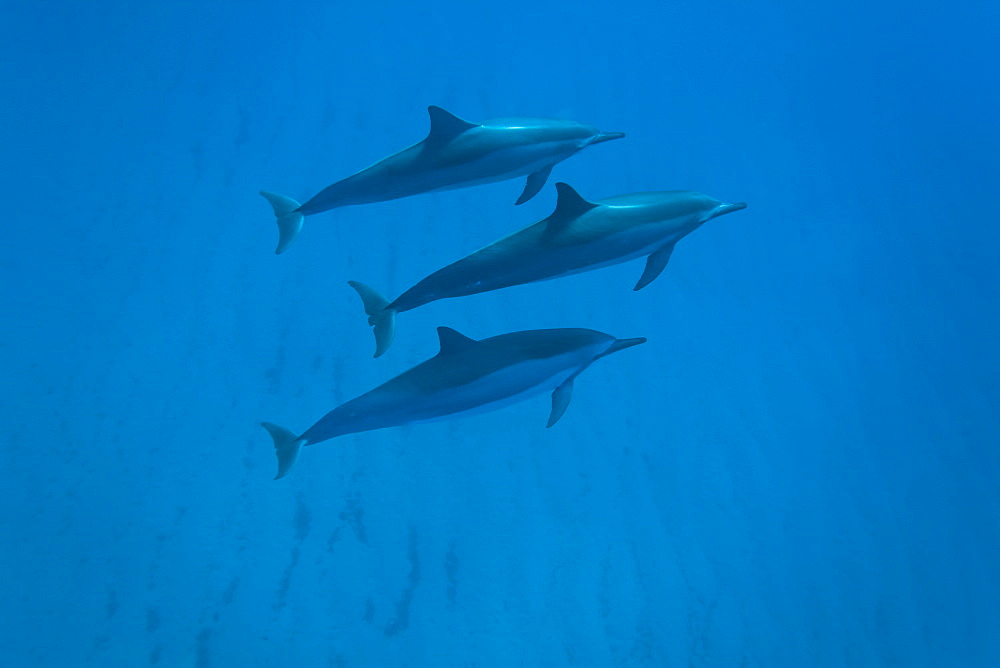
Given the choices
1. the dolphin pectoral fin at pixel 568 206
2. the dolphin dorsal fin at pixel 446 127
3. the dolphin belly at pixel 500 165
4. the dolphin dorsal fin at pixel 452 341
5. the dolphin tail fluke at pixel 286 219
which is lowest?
the dolphin dorsal fin at pixel 452 341

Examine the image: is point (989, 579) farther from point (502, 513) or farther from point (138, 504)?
point (138, 504)

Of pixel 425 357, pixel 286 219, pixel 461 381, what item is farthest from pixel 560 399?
pixel 425 357

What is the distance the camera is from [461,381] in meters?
2.01

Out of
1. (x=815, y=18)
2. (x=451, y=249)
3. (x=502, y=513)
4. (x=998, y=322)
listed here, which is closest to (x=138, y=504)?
(x=502, y=513)

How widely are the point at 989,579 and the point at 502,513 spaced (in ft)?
17.3

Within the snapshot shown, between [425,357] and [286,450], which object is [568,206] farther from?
[425,357]

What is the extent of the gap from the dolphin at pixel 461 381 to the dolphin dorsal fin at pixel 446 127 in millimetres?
736

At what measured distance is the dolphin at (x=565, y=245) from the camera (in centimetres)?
209

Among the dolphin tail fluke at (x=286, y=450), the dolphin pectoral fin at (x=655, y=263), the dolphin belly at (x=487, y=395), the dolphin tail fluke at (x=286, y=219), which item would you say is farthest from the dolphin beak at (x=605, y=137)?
the dolphin tail fluke at (x=286, y=450)

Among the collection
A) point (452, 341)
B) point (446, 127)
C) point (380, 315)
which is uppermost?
point (446, 127)

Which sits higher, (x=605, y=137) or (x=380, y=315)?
(x=605, y=137)

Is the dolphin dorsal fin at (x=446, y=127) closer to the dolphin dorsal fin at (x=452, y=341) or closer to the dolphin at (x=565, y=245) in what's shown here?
the dolphin at (x=565, y=245)

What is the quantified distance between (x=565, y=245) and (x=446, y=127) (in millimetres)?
629

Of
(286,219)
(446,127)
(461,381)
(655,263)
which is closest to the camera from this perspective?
(461,381)
